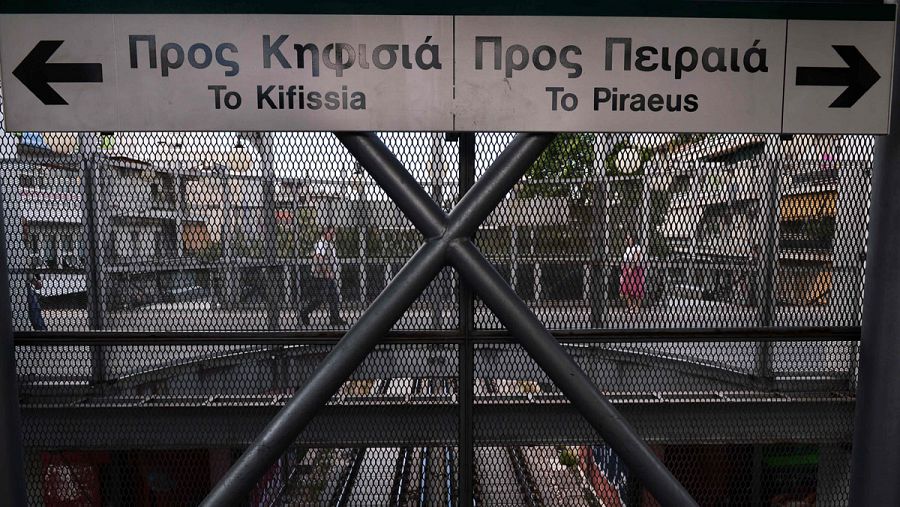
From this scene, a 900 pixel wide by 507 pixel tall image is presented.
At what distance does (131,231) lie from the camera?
8.36ft

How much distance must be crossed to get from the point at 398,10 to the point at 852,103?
72.5 inches

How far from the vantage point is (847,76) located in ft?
5.98

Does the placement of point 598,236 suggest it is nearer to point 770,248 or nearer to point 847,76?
point 770,248

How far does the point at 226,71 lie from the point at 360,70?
51 cm

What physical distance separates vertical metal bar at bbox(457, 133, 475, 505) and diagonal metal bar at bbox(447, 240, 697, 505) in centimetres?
62

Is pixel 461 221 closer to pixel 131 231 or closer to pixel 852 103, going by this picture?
pixel 852 103

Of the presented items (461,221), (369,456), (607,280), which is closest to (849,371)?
(607,280)

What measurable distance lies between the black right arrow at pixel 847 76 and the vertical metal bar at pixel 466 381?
4.73 ft

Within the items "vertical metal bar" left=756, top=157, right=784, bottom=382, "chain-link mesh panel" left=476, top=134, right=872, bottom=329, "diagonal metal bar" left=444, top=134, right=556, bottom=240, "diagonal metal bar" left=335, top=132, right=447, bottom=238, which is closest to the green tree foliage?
"chain-link mesh panel" left=476, top=134, right=872, bottom=329

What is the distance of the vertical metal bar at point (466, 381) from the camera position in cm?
239

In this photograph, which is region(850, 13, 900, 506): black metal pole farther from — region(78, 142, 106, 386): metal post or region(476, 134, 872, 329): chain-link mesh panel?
region(78, 142, 106, 386): metal post

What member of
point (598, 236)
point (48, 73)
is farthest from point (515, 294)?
point (48, 73)

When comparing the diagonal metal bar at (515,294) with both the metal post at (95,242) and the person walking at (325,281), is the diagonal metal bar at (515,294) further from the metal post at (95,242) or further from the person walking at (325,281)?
the metal post at (95,242)

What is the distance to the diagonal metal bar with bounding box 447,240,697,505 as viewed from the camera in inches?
68.8
